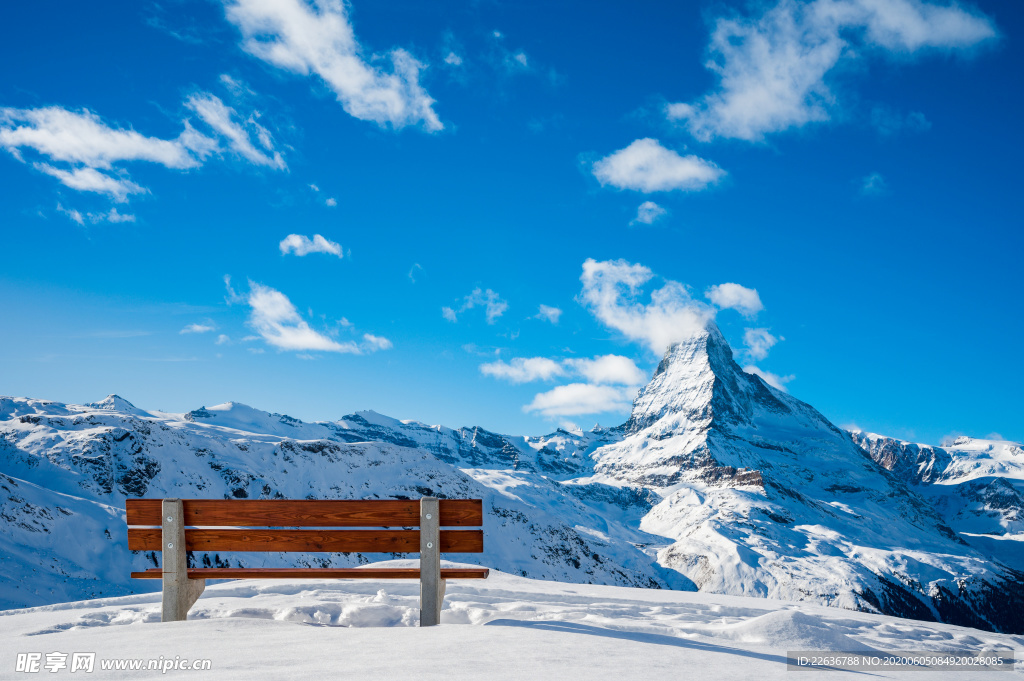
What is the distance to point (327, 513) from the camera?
5871 millimetres

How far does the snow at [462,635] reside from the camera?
3.79 metres

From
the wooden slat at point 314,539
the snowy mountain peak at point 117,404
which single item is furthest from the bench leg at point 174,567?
the snowy mountain peak at point 117,404

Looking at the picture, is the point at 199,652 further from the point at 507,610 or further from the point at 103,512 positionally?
the point at 103,512

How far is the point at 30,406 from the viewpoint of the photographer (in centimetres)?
6069

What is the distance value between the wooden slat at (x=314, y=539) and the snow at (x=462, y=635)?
0.69 metres

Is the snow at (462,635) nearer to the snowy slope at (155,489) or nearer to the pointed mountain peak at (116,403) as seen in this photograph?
the snowy slope at (155,489)

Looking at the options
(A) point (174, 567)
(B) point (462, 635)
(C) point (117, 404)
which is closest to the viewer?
(B) point (462, 635)

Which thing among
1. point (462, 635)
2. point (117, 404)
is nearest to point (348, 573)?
point (462, 635)

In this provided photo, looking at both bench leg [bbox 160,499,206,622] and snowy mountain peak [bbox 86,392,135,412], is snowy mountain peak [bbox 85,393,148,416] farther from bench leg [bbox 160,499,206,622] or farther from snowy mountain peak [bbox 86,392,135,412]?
bench leg [bbox 160,499,206,622]

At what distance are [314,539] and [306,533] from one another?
279mm

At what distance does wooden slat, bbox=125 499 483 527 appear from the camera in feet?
19.0

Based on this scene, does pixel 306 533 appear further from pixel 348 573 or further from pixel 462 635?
pixel 462 635

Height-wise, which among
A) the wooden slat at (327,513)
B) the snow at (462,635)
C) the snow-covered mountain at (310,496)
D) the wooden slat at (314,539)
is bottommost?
the snow-covered mountain at (310,496)

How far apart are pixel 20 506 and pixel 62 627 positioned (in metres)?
32.2
